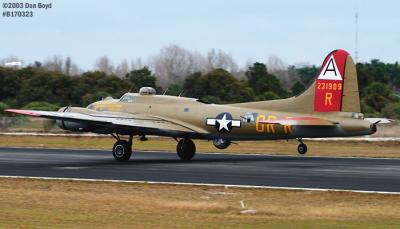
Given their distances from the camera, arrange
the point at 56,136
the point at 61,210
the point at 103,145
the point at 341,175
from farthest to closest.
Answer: the point at 56,136
the point at 103,145
the point at 341,175
the point at 61,210

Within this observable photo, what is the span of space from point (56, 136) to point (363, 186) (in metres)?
42.7

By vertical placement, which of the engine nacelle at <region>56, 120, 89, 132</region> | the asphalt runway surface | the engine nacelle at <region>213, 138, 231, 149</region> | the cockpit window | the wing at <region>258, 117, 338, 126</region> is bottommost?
the asphalt runway surface

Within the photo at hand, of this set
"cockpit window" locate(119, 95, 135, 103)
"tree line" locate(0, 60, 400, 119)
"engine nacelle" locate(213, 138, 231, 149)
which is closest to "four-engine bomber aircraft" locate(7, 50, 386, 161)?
"cockpit window" locate(119, 95, 135, 103)

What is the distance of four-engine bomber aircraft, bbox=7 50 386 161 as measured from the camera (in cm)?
3638

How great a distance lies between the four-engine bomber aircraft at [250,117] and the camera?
36375 mm

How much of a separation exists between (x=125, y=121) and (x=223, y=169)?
22.5 ft

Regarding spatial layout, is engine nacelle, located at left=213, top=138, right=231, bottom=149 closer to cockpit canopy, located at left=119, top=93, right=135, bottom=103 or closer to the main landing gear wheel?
the main landing gear wheel

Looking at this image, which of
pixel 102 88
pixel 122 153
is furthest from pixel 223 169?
pixel 102 88

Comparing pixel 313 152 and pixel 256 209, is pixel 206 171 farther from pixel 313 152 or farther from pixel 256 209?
pixel 313 152

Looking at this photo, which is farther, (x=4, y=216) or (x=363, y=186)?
(x=363, y=186)

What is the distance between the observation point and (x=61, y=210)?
70.7 feet

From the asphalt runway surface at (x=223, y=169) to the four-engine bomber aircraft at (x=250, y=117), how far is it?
1.45 metres

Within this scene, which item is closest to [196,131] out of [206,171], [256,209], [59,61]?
[206,171]

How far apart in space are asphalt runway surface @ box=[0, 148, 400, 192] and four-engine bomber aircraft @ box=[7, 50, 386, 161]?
1.45 m
